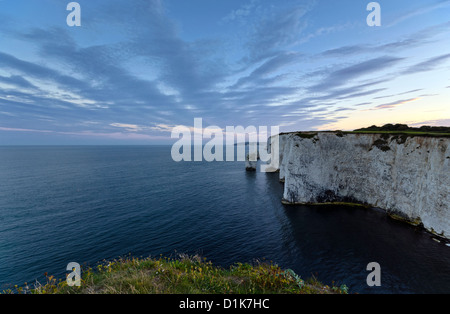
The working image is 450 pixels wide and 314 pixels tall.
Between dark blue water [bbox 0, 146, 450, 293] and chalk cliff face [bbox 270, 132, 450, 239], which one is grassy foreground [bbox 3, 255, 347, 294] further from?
chalk cliff face [bbox 270, 132, 450, 239]

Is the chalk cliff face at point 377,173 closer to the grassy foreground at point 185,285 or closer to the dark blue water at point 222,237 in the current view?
the dark blue water at point 222,237

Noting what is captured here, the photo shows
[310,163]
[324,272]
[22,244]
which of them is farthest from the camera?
[310,163]

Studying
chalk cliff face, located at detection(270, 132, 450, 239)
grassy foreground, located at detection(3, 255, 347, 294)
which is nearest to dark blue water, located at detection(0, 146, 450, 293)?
chalk cliff face, located at detection(270, 132, 450, 239)

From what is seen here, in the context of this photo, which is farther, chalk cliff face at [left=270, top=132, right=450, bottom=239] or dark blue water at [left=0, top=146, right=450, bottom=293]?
chalk cliff face at [left=270, top=132, right=450, bottom=239]

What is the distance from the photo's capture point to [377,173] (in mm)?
35406

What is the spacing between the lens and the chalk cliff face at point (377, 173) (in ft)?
83.6

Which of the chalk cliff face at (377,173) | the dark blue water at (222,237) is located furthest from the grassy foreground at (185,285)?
the chalk cliff face at (377,173)

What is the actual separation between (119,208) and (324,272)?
39.8m

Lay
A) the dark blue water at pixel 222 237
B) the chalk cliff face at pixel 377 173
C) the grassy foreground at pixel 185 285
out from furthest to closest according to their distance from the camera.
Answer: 1. the chalk cliff face at pixel 377 173
2. the dark blue water at pixel 222 237
3. the grassy foreground at pixel 185 285

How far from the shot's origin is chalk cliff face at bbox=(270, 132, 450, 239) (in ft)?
83.6

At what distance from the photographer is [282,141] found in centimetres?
7788

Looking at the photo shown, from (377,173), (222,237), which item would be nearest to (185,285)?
(222,237)
